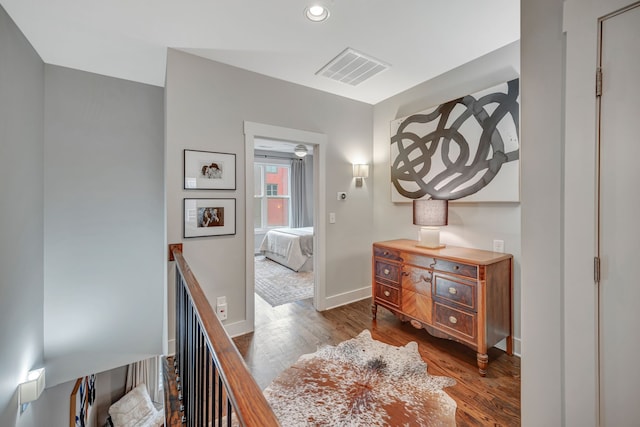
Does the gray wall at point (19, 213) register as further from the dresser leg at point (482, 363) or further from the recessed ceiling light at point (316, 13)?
the dresser leg at point (482, 363)

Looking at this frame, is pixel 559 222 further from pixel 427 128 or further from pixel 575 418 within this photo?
pixel 427 128

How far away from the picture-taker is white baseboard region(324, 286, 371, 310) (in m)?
3.33

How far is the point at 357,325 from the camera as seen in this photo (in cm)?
288

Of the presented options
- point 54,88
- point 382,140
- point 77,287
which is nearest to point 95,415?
point 77,287

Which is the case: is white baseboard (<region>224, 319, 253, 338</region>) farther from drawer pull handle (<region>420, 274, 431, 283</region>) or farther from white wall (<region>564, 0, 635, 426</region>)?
white wall (<region>564, 0, 635, 426</region>)

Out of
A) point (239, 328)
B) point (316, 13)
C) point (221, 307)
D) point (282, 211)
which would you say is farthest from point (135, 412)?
point (282, 211)

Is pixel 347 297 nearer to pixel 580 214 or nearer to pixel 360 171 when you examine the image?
pixel 360 171

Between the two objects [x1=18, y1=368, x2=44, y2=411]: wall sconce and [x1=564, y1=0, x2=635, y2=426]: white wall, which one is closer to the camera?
[x1=564, y1=0, x2=635, y2=426]: white wall

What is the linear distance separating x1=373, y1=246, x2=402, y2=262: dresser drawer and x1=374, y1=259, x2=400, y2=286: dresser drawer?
6 centimetres

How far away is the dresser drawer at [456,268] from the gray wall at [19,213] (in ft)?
10.9

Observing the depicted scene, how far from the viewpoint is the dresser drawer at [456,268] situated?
209 centimetres

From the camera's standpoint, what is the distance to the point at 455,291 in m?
2.21

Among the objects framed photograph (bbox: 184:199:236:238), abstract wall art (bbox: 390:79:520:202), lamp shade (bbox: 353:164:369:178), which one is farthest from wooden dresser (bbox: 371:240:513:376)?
framed photograph (bbox: 184:199:236:238)

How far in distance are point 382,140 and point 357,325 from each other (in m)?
2.33
